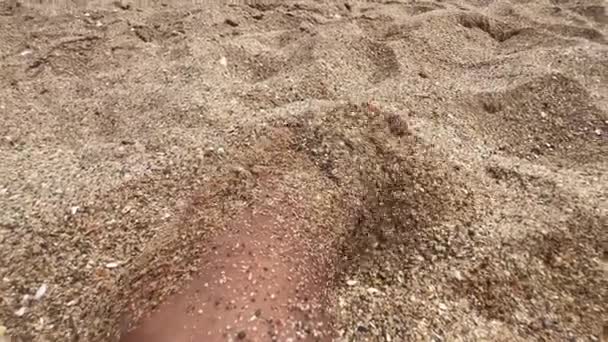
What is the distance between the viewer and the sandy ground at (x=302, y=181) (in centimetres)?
96

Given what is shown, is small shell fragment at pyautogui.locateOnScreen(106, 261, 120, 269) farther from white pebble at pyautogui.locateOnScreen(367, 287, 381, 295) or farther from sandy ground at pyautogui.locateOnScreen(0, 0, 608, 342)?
white pebble at pyautogui.locateOnScreen(367, 287, 381, 295)

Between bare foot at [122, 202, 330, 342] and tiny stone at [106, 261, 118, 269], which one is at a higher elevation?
bare foot at [122, 202, 330, 342]

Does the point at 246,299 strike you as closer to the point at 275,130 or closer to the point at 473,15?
the point at 275,130

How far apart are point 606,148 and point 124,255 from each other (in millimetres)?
1552

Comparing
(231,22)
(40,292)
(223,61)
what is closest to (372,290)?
(40,292)

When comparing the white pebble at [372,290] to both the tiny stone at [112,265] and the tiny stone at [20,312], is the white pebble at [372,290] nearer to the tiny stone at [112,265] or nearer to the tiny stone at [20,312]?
the tiny stone at [112,265]

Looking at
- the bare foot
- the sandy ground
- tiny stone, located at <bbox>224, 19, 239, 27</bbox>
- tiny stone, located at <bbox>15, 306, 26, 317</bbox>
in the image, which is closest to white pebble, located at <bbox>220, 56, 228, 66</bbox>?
the sandy ground

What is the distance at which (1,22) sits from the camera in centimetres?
202

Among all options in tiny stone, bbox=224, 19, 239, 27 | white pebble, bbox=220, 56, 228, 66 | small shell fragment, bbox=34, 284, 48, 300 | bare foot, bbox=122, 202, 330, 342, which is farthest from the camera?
tiny stone, bbox=224, 19, 239, 27

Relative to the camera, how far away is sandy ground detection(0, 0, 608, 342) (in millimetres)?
961

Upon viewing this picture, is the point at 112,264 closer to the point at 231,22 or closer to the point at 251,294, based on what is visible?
the point at 251,294

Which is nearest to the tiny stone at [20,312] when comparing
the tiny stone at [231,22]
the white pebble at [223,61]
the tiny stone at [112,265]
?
the tiny stone at [112,265]

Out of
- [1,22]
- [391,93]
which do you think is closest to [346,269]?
[391,93]

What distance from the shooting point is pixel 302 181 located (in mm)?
1226
